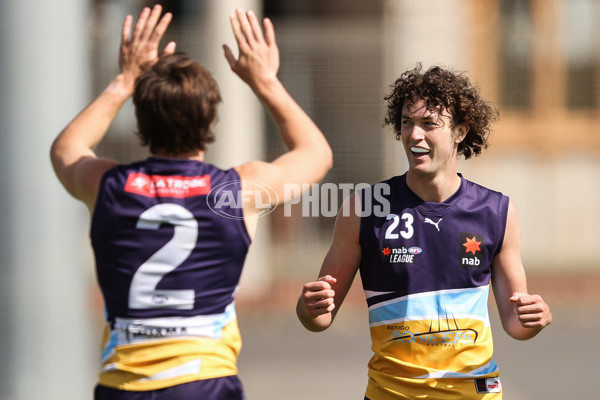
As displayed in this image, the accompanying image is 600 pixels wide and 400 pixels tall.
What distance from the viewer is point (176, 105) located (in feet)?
9.72

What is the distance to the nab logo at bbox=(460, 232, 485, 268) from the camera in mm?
3340

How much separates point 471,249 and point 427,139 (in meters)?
0.42

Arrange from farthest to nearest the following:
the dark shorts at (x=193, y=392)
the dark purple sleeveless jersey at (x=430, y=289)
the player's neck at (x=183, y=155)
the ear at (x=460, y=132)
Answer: the ear at (x=460, y=132), the dark purple sleeveless jersey at (x=430, y=289), the player's neck at (x=183, y=155), the dark shorts at (x=193, y=392)

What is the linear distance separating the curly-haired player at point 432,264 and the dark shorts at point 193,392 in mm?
385


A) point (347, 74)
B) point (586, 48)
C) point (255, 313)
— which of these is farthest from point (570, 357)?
point (586, 48)

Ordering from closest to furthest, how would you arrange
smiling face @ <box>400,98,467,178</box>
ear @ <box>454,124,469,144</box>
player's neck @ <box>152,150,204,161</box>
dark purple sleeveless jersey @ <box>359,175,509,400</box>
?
player's neck @ <box>152,150,204,161</box>
dark purple sleeveless jersey @ <box>359,175,509,400</box>
smiling face @ <box>400,98,467,178</box>
ear @ <box>454,124,469,144</box>

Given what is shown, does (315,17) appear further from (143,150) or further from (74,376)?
(74,376)

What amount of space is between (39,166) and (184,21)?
6.81 m

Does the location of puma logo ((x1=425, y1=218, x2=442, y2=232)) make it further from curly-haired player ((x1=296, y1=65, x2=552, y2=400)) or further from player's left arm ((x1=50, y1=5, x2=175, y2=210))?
player's left arm ((x1=50, y1=5, x2=175, y2=210))

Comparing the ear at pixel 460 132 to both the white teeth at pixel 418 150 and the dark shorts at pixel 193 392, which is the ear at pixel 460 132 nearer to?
the white teeth at pixel 418 150

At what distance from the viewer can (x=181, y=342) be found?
2979 millimetres

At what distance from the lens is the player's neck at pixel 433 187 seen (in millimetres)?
3465

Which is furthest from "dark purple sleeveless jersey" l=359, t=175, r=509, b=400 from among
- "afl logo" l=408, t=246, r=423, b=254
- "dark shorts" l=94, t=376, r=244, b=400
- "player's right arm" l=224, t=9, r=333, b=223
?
"dark shorts" l=94, t=376, r=244, b=400

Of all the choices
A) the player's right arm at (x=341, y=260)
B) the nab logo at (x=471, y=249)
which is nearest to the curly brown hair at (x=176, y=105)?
the player's right arm at (x=341, y=260)
